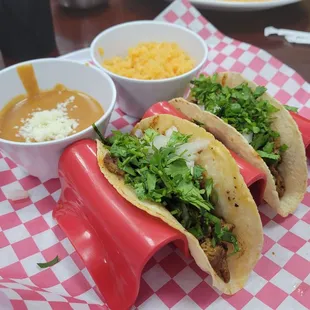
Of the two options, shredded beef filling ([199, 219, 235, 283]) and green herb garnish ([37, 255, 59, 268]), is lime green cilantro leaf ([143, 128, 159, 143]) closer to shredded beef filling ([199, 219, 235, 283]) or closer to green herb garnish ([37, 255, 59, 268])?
shredded beef filling ([199, 219, 235, 283])

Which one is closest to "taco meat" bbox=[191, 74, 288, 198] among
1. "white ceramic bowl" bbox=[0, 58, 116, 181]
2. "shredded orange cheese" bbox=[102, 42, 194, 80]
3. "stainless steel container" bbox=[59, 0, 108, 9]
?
"shredded orange cheese" bbox=[102, 42, 194, 80]

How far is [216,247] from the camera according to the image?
5.17 feet

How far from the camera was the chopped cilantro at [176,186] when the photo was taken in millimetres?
1541

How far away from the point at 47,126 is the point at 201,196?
0.84 m

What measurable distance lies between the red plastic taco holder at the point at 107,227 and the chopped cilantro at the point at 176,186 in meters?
0.08

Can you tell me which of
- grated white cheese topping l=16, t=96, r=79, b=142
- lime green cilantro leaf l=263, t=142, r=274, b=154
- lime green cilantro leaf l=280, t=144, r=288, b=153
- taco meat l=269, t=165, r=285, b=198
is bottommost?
taco meat l=269, t=165, r=285, b=198

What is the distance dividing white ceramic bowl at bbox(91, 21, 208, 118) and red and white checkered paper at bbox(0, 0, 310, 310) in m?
0.66

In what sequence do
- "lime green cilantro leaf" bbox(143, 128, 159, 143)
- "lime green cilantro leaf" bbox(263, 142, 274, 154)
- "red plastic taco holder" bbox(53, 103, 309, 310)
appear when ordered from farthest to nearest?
"lime green cilantro leaf" bbox(263, 142, 274, 154) → "lime green cilantro leaf" bbox(143, 128, 159, 143) → "red plastic taco holder" bbox(53, 103, 309, 310)

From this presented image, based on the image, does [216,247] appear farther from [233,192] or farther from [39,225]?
[39,225]

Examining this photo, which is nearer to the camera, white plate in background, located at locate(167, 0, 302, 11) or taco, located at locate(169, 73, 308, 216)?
taco, located at locate(169, 73, 308, 216)

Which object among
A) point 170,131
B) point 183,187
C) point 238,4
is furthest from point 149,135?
point 238,4

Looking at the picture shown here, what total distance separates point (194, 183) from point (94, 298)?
596 mm

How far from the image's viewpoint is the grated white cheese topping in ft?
6.33

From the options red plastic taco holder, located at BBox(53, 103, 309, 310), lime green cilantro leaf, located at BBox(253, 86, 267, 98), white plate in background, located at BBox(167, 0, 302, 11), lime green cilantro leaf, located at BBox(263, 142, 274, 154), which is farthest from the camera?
white plate in background, located at BBox(167, 0, 302, 11)
